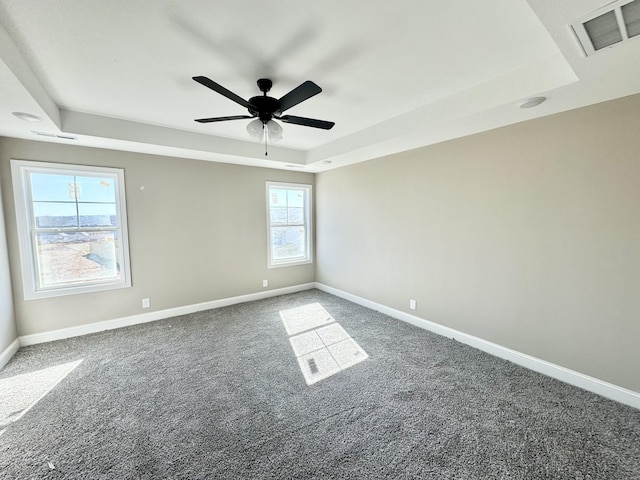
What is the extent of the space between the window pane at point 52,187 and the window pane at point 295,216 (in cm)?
315

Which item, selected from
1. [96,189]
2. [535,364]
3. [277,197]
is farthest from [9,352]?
[535,364]

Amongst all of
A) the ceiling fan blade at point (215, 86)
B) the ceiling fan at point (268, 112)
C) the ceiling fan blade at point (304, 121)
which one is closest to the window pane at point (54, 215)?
the ceiling fan at point (268, 112)

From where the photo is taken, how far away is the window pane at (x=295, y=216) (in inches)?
204

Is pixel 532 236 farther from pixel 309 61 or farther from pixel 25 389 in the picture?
pixel 25 389

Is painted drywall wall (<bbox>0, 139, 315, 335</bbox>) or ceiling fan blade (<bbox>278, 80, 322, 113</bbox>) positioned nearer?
ceiling fan blade (<bbox>278, 80, 322, 113</bbox>)

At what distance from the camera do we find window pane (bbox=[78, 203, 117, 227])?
3.35 m

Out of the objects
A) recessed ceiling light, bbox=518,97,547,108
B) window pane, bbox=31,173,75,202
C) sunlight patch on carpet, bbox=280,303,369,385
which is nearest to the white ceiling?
recessed ceiling light, bbox=518,97,547,108

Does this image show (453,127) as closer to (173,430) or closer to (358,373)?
(358,373)

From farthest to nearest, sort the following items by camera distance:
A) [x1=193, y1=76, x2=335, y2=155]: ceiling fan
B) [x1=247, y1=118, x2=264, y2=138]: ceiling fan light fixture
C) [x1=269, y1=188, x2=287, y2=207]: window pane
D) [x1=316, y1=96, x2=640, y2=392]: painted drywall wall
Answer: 1. [x1=269, y1=188, x2=287, y2=207]: window pane
2. [x1=247, y1=118, x2=264, y2=138]: ceiling fan light fixture
3. [x1=316, y1=96, x2=640, y2=392]: painted drywall wall
4. [x1=193, y1=76, x2=335, y2=155]: ceiling fan

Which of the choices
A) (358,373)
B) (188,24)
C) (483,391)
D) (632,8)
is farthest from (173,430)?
(632,8)

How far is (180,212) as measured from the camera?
3.96 metres

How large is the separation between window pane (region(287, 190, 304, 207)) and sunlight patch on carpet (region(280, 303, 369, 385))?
214 cm

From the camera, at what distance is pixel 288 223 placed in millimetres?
5164

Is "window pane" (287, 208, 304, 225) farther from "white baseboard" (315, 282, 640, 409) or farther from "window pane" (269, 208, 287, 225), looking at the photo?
"white baseboard" (315, 282, 640, 409)
